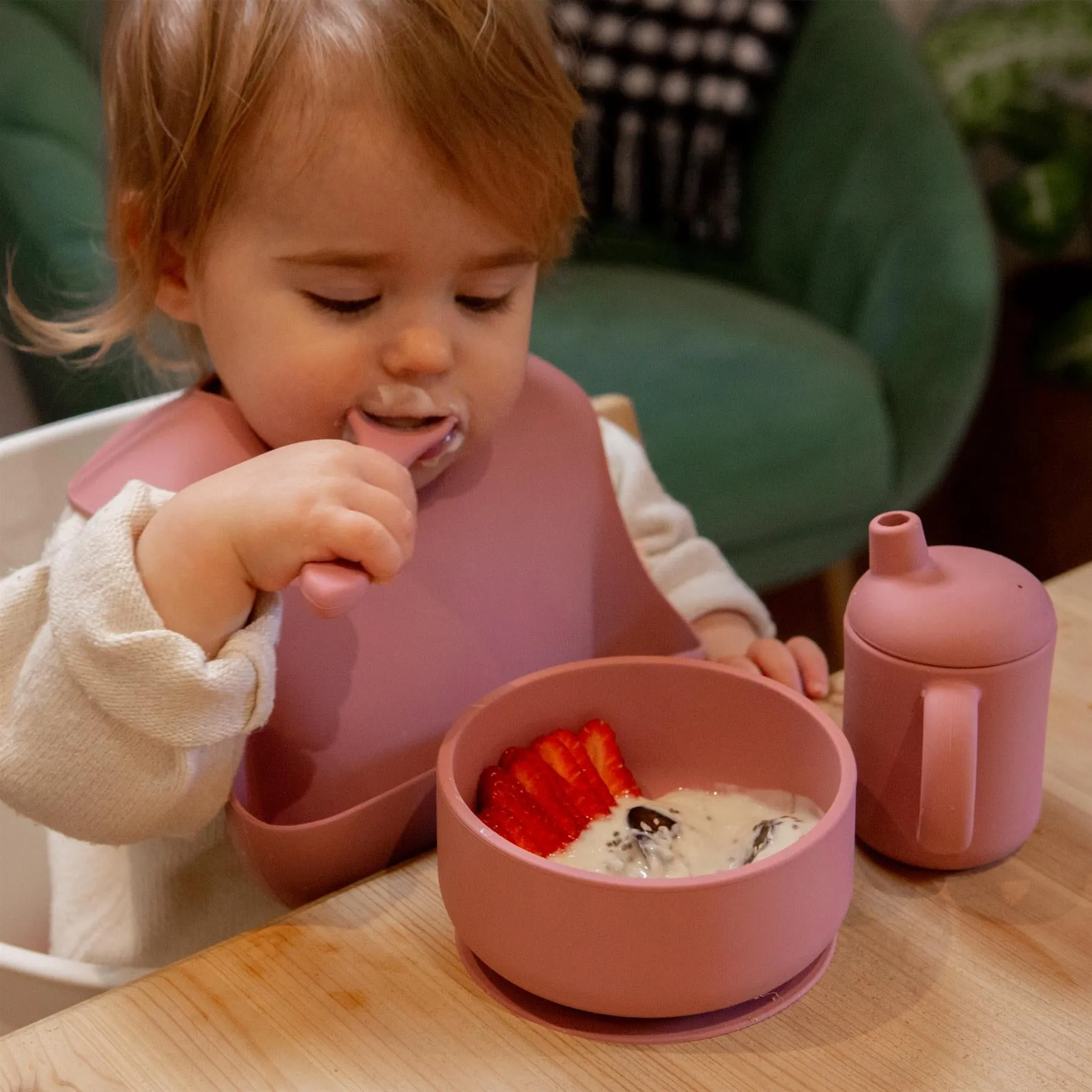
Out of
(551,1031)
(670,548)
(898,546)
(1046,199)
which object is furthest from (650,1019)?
(1046,199)

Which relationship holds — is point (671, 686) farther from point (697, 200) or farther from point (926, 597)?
point (697, 200)

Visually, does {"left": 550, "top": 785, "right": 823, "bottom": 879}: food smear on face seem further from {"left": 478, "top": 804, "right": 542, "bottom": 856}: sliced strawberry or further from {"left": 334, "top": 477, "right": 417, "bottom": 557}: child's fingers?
{"left": 334, "top": 477, "right": 417, "bottom": 557}: child's fingers

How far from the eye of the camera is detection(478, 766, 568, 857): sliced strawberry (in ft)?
2.07

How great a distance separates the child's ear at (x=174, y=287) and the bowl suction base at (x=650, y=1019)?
17.5 inches

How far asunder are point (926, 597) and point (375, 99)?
14.7 inches

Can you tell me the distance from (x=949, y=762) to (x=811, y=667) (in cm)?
25

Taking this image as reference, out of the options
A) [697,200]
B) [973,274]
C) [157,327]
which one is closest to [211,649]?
[157,327]

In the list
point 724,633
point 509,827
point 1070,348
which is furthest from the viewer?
point 1070,348

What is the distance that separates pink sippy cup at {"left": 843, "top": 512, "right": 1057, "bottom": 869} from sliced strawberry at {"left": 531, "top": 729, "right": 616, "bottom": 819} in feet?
0.44

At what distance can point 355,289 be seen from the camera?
70cm

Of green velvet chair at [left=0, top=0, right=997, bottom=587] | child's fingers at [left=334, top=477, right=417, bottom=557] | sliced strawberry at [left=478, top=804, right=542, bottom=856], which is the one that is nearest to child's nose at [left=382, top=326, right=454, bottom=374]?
child's fingers at [left=334, top=477, right=417, bottom=557]

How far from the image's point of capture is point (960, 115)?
2309 millimetres

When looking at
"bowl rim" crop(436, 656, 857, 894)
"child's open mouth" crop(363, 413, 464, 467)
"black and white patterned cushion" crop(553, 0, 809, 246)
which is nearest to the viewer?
"bowl rim" crop(436, 656, 857, 894)

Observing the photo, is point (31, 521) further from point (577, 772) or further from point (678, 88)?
point (678, 88)
